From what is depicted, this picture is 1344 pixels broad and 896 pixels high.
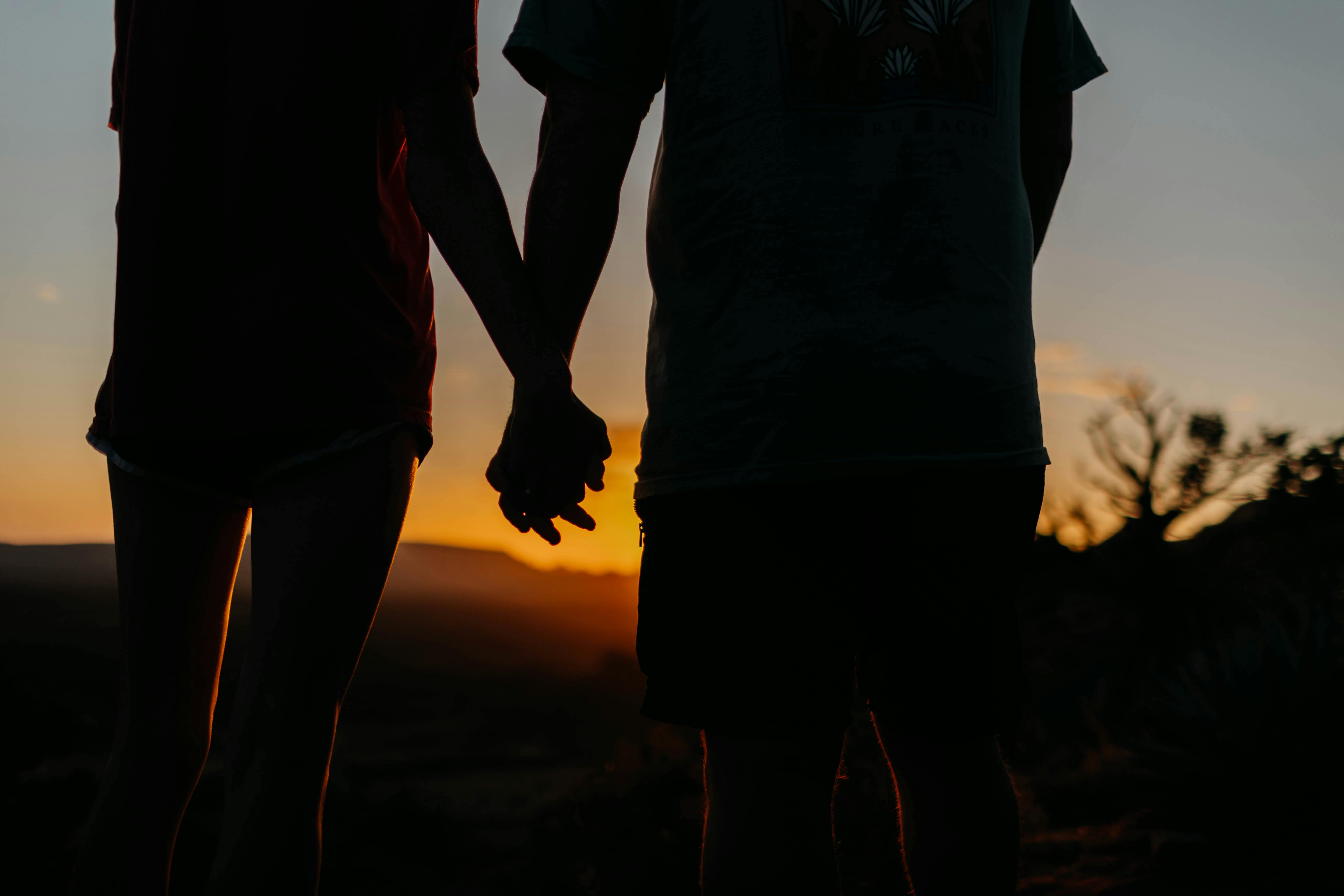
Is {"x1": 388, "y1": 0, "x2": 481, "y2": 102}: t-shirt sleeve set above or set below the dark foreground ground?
above

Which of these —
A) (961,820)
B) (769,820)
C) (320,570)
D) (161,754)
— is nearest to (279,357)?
(320,570)

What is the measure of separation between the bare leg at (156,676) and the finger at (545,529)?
440 mm

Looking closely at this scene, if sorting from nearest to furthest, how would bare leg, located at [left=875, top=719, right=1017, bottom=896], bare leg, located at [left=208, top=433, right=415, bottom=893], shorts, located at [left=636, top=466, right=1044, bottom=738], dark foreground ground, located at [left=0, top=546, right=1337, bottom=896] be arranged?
bare leg, located at [left=208, top=433, right=415, bottom=893]
shorts, located at [left=636, top=466, right=1044, bottom=738]
bare leg, located at [left=875, top=719, right=1017, bottom=896]
dark foreground ground, located at [left=0, top=546, right=1337, bottom=896]

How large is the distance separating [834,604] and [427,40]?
96cm

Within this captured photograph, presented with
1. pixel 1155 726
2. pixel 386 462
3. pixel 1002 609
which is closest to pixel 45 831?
pixel 386 462

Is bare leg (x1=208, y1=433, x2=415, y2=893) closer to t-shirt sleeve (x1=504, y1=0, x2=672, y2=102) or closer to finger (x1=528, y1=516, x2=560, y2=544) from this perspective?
finger (x1=528, y1=516, x2=560, y2=544)

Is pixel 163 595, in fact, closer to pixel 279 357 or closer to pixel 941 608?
pixel 279 357

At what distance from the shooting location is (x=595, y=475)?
3.89 ft

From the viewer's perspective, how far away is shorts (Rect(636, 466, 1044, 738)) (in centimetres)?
112

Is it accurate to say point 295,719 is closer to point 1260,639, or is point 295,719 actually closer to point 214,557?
point 214,557

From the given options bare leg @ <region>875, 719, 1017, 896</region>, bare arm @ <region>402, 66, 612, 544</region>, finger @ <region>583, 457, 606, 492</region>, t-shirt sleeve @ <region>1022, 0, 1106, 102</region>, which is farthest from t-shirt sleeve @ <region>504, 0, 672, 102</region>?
bare leg @ <region>875, 719, 1017, 896</region>

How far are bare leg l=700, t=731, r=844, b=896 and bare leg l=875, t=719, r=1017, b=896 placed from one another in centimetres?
18

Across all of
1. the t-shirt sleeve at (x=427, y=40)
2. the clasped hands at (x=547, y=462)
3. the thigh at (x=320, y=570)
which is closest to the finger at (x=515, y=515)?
the clasped hands at (x=547, y=462)

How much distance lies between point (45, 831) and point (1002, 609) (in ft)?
21.3
